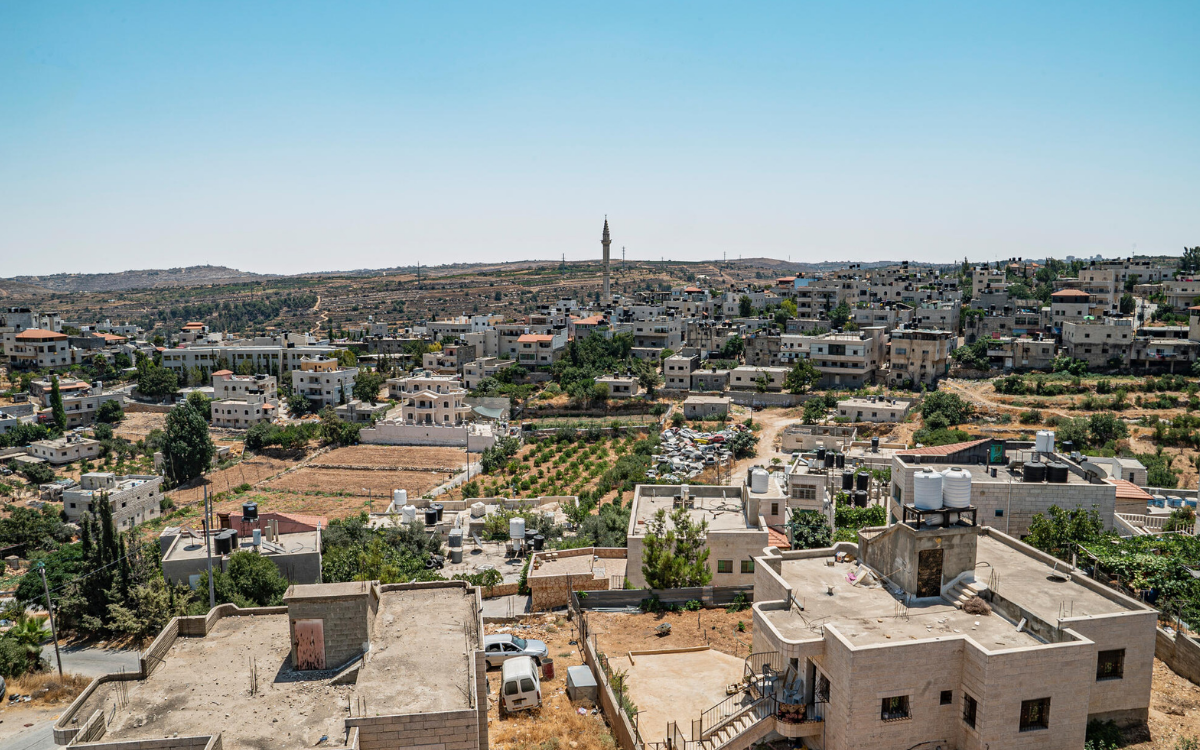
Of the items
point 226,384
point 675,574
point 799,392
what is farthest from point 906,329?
point 226,384

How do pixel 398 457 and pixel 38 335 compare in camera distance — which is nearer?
pixel 398 457

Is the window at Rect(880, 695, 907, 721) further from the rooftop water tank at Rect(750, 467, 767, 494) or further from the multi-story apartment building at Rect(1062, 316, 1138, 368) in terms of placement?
the multi-story apartment building at Rect(1062, 316, 1138, 368)

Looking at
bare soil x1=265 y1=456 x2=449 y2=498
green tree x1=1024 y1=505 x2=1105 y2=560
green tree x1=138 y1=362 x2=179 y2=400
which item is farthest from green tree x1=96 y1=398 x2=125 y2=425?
green tree x1=1024 y1=505 x2=1105 y2=560

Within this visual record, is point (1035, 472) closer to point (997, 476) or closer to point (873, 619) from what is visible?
point (997, 476)

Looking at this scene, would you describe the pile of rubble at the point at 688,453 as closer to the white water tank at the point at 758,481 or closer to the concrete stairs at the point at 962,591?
the white water tank at the point at 758,481

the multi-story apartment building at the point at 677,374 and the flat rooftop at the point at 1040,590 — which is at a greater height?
the flat rooftop at the point at 1040,590

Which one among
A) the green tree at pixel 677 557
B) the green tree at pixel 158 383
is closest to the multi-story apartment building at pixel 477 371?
the green tree at pixel 158 383

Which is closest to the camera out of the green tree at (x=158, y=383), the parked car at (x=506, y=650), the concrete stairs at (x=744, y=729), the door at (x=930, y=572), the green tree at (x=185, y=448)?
the concrete stairs at (x=744, y=729)

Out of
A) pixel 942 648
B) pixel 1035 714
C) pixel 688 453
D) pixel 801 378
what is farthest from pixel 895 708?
pixel 801 378
